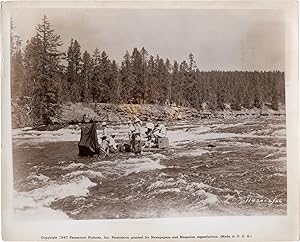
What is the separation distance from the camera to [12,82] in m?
1.07

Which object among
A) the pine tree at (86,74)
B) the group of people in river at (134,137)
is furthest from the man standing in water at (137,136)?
the pine tree at (86,74)

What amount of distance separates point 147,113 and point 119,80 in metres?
0.08

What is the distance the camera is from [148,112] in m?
1.10

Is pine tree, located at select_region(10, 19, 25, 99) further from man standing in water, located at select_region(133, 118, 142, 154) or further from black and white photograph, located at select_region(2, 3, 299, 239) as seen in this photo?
man standing in water, located at select_region(133, 118, 142, 154)

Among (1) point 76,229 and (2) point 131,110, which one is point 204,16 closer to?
(2) point 131,110

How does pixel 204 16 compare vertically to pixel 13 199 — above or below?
above

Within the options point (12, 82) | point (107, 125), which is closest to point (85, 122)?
point (107, 125)

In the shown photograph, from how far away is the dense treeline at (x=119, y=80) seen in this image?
1078 mm

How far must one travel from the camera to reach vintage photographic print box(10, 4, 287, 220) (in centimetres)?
107

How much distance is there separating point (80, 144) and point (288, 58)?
44 cm
